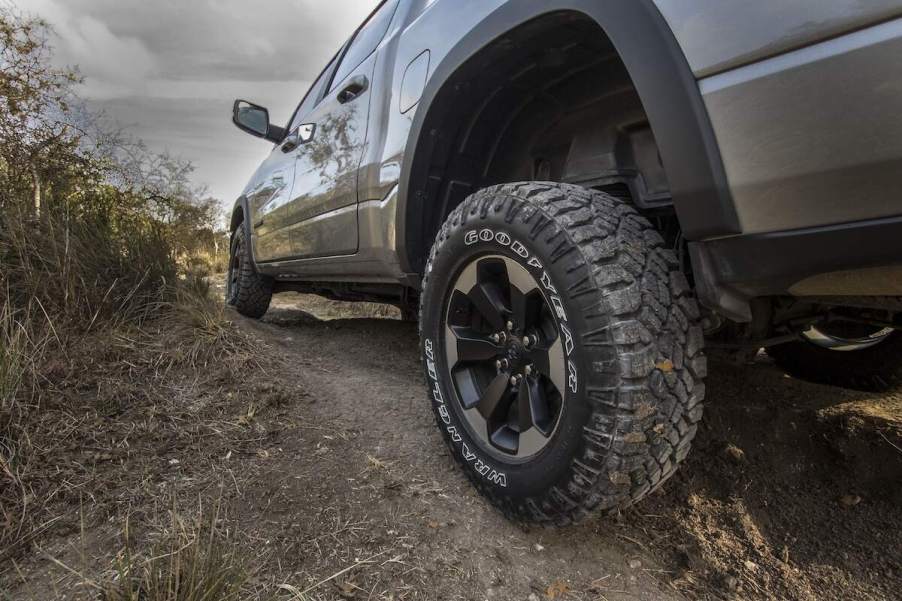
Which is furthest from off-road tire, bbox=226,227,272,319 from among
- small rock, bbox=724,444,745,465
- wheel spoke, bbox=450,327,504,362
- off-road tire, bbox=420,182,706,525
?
small rock, bbox=724,444,745,465

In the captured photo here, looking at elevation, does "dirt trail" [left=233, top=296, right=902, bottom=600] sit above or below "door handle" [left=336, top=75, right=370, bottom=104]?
below

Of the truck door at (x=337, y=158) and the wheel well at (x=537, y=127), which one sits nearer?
the wheel well at (x=537, y=127)

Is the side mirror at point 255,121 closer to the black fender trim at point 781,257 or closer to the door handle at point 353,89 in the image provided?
the door handle at point 353,89

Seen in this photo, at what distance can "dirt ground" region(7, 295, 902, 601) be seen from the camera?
4.05 feet

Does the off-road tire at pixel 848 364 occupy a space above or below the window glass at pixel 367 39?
below

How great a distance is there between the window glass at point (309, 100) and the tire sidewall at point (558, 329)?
252cm

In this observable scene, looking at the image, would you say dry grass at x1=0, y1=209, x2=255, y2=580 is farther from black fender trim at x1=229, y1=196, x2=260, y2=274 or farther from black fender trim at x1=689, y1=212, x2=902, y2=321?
black fender trim at x1=689, y1=212, x2=902, y2=321

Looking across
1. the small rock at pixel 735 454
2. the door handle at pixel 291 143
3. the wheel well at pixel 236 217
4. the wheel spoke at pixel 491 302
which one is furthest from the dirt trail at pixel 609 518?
the wheel well at pixel 236 217

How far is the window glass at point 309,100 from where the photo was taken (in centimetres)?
379

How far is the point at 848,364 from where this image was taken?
2.48 m

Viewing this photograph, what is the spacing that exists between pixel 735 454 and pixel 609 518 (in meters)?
0.70

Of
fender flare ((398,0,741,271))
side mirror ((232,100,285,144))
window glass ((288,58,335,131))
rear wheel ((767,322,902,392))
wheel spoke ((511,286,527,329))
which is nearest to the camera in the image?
fender flare ((398,0,741,271))

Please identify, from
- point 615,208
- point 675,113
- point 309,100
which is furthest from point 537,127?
point 309,100

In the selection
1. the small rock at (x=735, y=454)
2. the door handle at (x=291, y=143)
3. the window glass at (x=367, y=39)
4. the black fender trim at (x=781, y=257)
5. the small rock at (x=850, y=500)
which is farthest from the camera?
the door handle at (x=291, y=143)
